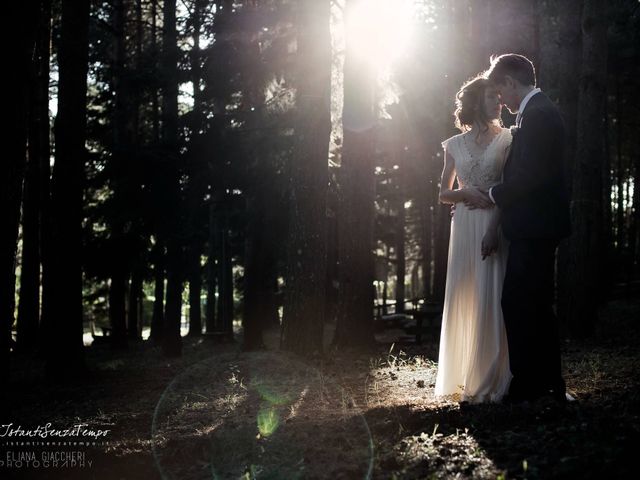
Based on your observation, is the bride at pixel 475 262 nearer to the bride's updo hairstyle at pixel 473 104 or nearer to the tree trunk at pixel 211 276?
the bride's updo hairstyle at pixel 473 104

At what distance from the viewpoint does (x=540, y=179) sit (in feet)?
17.4

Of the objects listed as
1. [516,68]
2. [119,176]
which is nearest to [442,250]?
[119,176]

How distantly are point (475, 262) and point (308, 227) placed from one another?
14.0 feet

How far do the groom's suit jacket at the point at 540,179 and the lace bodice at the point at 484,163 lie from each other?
0.50 metres

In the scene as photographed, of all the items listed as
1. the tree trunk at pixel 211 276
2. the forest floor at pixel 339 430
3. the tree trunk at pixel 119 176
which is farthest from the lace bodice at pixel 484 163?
the tree trunk at pixel 211 276

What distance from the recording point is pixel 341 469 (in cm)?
446

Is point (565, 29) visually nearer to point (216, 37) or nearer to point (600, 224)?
point (600, 224)

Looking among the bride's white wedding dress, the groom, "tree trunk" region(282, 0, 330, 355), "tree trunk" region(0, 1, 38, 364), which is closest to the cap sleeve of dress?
the bride's white wedding dress

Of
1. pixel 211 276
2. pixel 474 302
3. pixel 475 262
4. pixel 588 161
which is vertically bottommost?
pixel 211 276

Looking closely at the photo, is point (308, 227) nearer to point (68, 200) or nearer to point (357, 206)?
point (357, 206)

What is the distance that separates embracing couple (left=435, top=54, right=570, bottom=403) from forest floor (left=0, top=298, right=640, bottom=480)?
0.45m

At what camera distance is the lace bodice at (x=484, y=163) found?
593 centimetres

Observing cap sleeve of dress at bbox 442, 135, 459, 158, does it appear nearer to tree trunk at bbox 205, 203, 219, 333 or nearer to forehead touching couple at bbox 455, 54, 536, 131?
forehead touching couple at bbox 455, 54, 536, 131

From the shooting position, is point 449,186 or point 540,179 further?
point 449,186
